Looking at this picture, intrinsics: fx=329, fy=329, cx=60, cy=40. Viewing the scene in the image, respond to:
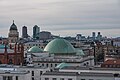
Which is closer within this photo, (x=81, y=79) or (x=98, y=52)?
(x=81, y=79)

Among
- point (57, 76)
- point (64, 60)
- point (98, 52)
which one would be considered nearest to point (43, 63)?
point (64, 60)

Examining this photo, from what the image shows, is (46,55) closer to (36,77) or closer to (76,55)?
(76,55)

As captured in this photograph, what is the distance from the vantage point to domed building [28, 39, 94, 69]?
72262mm

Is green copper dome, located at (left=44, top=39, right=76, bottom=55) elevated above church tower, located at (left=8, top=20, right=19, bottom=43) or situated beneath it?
situated beneath

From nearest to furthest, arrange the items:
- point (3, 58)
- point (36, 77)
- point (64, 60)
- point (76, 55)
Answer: point (36, 77), point (3, 58), point (64, 60), point (76, 55)

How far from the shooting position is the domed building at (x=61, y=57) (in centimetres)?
7226

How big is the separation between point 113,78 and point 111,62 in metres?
22.8

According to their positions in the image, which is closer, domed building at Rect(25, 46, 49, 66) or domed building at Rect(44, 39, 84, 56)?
domed building at Rect(25, 46, 49, 66)

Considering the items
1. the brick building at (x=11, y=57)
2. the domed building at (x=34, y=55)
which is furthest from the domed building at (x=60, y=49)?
the brick building at (x=11, y=57)

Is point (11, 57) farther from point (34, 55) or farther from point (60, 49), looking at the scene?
point (60, 49)

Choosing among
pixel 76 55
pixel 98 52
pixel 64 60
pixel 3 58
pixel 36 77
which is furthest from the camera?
pixel 98 52

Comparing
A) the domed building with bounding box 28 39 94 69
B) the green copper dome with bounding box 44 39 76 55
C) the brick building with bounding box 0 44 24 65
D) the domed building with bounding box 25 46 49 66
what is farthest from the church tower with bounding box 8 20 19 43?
the brick building with bounding box 0 44 24 65

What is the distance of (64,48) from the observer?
79688 mm

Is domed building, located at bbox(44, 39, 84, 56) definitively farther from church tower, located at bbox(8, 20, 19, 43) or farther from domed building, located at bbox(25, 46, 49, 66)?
church tower, located at bbox(8, 20, 19, 43)
